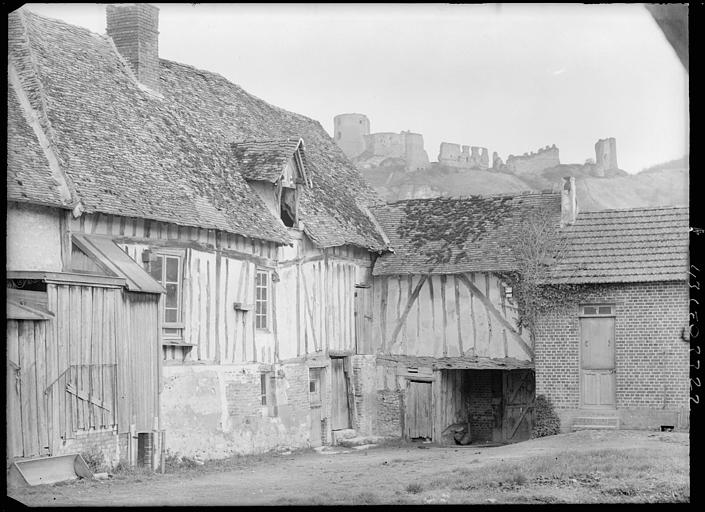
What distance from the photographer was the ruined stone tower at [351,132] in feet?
190

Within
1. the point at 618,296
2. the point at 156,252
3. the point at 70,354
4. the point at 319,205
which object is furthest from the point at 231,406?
the point at 618,296

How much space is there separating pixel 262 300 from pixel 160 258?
12.0 feet

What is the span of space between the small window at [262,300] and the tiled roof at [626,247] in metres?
6.31

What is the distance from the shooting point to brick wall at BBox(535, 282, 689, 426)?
70.3 feet

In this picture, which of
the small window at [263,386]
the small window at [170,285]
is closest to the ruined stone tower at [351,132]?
the small window at [263,386]

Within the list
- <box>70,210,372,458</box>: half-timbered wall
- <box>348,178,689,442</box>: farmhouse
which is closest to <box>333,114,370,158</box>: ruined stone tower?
<box>348,178,689,442</box>: farmhouse

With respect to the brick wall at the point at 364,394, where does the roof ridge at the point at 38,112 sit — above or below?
above

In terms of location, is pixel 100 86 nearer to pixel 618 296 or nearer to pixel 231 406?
pixel 231 406

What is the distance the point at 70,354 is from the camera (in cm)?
1514

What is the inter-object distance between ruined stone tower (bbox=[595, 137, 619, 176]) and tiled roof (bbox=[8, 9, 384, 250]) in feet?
102

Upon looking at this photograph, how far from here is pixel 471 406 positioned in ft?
86.8

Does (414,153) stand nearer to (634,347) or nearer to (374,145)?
(374,145)

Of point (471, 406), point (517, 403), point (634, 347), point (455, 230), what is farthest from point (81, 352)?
point (517, 403)

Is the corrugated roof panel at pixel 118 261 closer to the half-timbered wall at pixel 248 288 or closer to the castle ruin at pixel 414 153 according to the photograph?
the half-timbered wall at pixel 248 288
